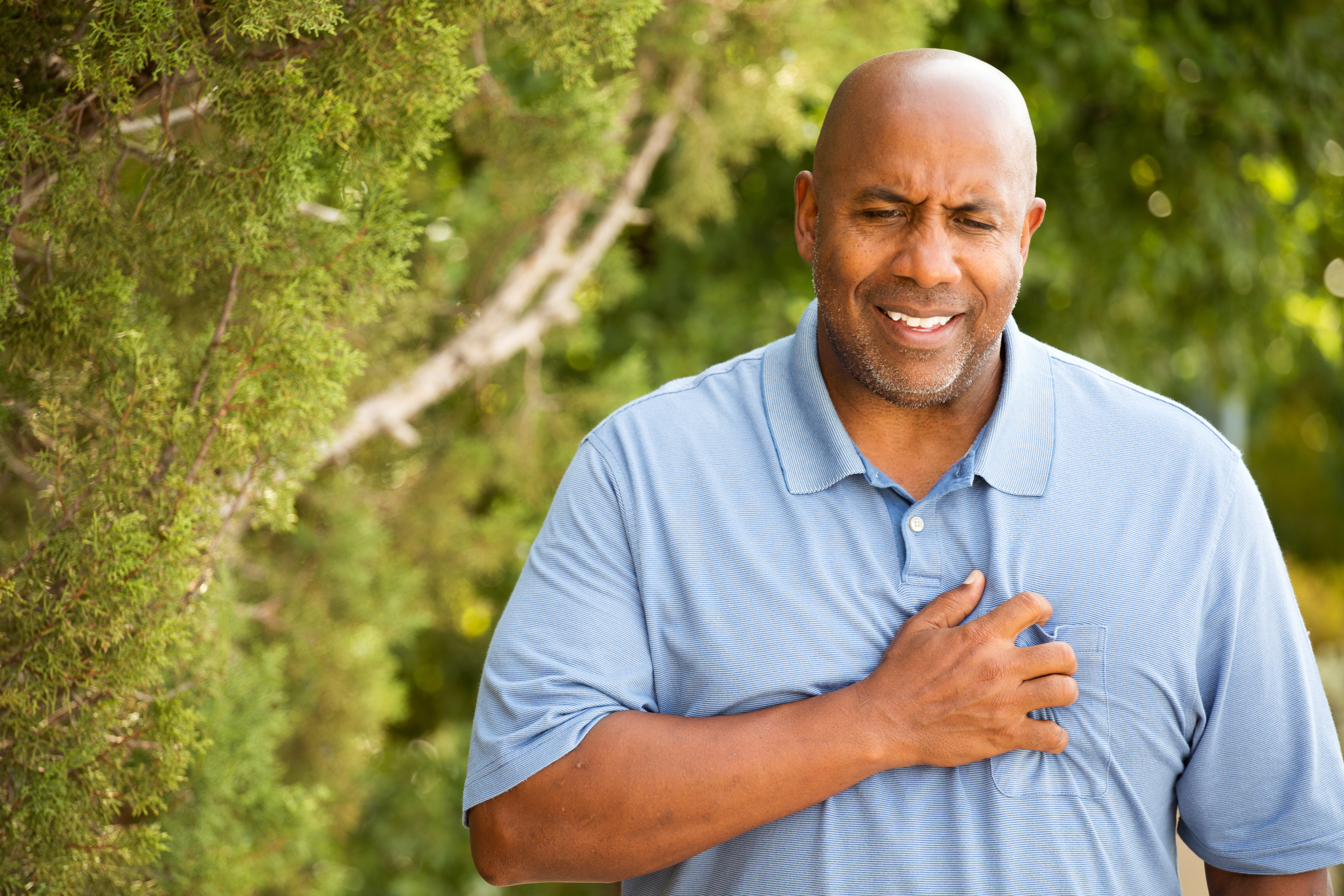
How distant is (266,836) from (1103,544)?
1847 millimetres

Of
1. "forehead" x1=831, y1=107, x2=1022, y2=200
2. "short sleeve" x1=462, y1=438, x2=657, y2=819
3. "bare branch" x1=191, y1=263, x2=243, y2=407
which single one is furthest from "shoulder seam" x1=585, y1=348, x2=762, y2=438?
"bare branch" x1=191, y1=263, x2=243, y2=407

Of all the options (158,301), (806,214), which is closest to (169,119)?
(158,301)

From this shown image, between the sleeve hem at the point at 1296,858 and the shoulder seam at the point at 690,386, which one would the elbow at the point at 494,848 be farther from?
the sleeve hem at the point at 1296,858

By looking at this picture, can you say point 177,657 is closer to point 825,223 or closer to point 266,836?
point 266,836

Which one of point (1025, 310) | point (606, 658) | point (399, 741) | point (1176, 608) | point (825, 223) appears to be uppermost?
point (825, 223)

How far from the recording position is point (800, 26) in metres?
3.10

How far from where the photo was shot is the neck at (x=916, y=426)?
1713 millimetres

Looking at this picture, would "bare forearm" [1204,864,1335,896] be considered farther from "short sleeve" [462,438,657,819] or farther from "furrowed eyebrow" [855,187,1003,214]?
"furrowed eyebrow" [855,187,1003,214]

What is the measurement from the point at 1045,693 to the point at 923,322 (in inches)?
21.4

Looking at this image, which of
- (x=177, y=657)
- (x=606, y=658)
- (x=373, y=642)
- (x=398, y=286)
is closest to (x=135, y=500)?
(x=177, y=657)

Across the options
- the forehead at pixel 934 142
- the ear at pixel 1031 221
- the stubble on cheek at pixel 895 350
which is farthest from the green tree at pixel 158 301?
the ear at pixel 1031 221

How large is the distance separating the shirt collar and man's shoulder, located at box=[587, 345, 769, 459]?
0.11 ft

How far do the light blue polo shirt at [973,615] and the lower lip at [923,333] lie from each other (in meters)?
0.16

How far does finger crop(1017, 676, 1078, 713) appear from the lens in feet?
4.90
